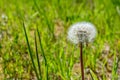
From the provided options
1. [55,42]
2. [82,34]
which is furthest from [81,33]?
[55,42]

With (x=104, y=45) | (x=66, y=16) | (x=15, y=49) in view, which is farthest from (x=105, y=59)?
(x=66, y=16)

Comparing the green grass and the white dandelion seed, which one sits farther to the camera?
the green grass

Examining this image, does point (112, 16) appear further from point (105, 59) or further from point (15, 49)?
point (15, 49)

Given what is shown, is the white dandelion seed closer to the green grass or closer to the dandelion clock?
the dandelion clock

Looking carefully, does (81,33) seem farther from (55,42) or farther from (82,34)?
(55,42)

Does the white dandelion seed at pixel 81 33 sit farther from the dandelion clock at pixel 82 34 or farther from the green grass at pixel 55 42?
the green grass at pixel 55 42

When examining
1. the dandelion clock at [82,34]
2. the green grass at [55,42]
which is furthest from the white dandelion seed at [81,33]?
the green grass at [55,42]

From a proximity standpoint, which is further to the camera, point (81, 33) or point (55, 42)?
point (55, 42)

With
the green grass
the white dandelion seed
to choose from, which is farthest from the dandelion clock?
the green grass
